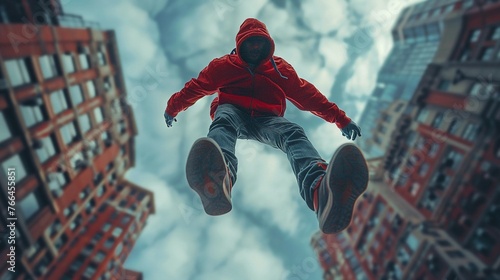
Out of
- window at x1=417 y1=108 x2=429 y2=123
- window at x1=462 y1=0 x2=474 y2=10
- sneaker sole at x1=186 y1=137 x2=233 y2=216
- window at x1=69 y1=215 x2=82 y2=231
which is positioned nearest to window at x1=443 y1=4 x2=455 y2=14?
window at x1=462 y1=0 x2=474 y2=10

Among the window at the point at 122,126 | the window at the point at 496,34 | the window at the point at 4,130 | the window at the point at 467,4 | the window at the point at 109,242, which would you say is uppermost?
the window at the point at 467,4

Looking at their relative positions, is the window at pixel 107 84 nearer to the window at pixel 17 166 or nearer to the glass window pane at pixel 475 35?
the window at pixel 17 166

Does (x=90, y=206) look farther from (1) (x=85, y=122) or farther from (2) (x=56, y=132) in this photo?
(2) (x=56, y=132)

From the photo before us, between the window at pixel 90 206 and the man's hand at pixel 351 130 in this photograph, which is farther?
the window at pixel 90 206

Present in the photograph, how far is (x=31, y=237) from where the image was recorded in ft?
69.6

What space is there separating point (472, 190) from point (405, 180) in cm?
1033

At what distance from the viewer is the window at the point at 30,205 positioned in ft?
65.2

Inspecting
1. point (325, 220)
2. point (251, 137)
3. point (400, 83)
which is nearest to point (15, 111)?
point (251, 137)

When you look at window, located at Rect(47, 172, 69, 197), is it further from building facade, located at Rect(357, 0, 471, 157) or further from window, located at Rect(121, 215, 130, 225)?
building facade, located at Rect(357, 0, 471, 157)

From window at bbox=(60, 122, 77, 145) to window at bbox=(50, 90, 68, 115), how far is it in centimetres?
140

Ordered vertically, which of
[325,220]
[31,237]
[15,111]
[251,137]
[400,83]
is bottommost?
[31,237]

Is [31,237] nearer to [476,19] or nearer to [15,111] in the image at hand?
[15,111]

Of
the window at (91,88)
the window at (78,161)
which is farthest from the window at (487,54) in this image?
the window at (78,161)

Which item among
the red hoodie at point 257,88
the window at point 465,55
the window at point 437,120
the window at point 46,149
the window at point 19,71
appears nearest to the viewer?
the red hoodie at point 257,88
